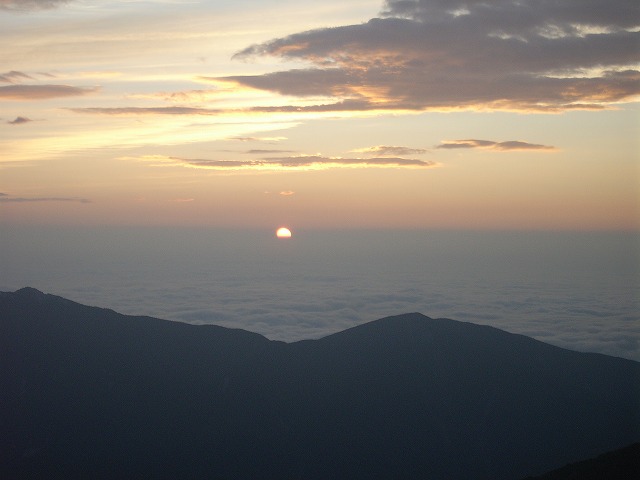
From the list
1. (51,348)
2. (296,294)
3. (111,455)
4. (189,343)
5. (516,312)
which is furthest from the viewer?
(296,294)

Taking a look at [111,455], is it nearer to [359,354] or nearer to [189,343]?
[189,343]

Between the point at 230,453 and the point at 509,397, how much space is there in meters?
34.4

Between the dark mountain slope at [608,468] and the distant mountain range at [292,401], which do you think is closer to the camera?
the dark mountain slope at [608,468]

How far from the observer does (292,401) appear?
7262 cm

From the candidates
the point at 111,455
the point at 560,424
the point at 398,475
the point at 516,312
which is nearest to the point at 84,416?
the point at 111,455

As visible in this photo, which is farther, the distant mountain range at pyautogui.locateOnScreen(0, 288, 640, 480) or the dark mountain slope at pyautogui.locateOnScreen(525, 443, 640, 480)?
the distant mountain range at pyautogui.locateOnScreen(0, 288, 640, 480)

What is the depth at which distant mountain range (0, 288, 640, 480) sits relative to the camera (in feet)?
209

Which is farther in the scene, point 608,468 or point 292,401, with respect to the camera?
point 292,401

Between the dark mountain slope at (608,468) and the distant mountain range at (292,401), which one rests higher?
the dark mountain slope at (608,468)

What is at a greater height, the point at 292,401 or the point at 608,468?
the point at 608,468

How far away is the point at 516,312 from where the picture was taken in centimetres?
14200

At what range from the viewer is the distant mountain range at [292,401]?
2510 inches

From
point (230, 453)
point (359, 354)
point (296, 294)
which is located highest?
point (359, 354)

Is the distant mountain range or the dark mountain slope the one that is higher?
the dark mountain slope
